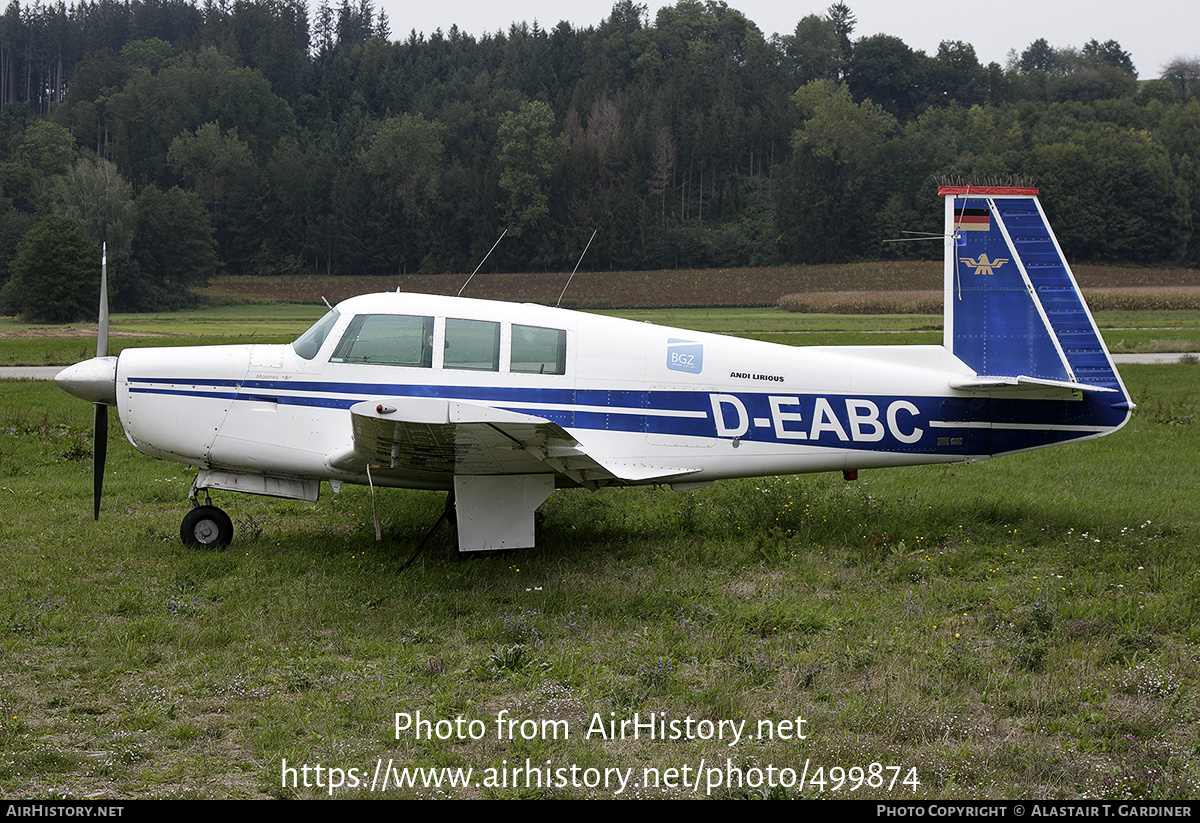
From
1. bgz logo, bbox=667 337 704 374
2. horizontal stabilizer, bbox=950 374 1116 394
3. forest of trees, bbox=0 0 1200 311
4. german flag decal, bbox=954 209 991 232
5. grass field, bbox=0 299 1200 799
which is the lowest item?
grass field, bbox=0 299 1200 799

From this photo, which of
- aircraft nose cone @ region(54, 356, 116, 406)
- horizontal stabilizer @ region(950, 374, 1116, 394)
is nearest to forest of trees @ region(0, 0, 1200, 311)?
aircraft nose cone @ region(54, 356, 116, 406)

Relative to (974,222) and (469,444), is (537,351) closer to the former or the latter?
(469,444)

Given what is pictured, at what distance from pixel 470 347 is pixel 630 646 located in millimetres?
2993

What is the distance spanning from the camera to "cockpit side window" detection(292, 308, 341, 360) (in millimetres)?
8219

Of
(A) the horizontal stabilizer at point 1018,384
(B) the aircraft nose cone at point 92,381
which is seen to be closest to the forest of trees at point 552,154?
(B) the aircraft nose cone at point 92,381

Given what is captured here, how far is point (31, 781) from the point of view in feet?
14.7

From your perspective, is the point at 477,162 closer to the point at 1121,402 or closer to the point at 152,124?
the point at 152,124

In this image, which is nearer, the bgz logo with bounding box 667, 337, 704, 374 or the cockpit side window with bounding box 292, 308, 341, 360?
the cockpit side window with bounding box 292, 308, 341, 360

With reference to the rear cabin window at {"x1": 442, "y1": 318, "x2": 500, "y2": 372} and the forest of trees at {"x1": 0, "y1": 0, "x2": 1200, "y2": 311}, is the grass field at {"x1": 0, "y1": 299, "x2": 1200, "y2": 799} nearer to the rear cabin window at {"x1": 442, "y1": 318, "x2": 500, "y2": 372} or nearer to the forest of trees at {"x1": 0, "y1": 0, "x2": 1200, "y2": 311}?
the rear cabin window at {"x1": 442, "y1": 318, "x2": 500, "y2": 372}

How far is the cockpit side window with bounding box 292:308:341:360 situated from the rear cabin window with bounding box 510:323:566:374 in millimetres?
1590

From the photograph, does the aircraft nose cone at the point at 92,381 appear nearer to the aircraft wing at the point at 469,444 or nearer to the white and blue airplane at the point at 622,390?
the white and blue airplane at the point at 622,390

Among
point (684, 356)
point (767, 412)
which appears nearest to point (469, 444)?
point (684, 356)
